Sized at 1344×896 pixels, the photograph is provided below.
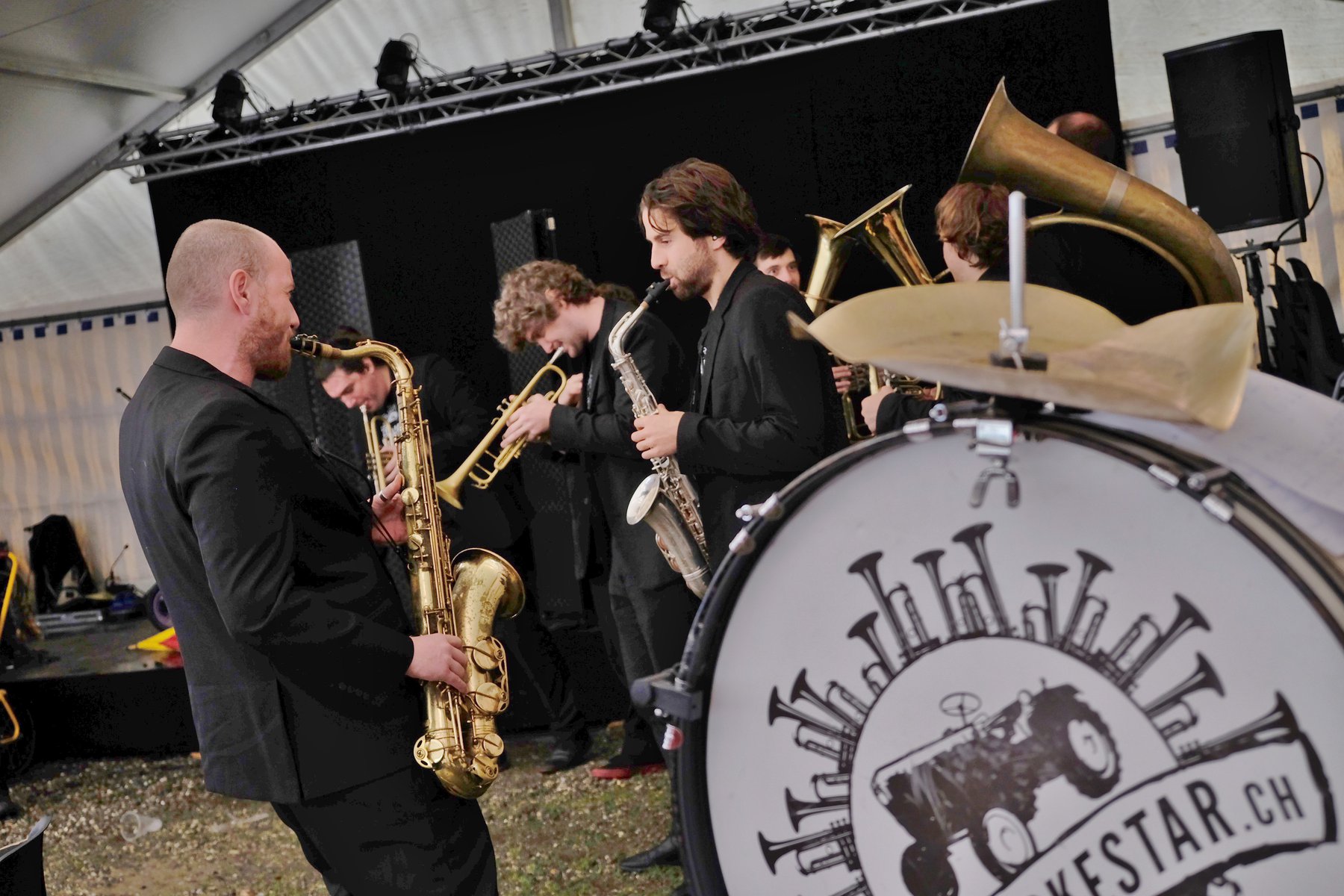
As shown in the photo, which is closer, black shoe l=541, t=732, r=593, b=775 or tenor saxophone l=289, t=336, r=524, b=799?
tenor saxophone l=289, t=336, r=524, b=799

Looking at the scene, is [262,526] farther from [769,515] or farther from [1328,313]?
[1328,313]

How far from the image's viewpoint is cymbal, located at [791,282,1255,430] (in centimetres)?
105

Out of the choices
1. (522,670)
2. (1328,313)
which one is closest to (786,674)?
(522,670)

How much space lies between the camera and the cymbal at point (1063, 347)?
1.05 m

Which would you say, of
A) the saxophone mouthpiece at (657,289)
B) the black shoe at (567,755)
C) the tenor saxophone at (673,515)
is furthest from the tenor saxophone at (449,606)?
the black shoe at (567,755)

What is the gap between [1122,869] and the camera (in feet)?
4.09

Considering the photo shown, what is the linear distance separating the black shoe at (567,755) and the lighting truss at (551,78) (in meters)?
3.23

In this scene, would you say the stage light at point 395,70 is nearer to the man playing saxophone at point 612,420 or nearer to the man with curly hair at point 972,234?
the man playing saxophone at point 612,420

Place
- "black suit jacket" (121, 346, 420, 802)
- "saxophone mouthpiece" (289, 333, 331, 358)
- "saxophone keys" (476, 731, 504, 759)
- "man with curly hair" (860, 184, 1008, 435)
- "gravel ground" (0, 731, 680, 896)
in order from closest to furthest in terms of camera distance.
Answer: "black suit jacket" (121, 346, 420, 802) < "saxophone keys" (476, 731, 504, 759) < "saxophone mouthpiece" (289, 333, 331, 358) < "man with curly hair" (860, 184, 1008, 435) < "gravel ground" (0, 731, 680, 896)

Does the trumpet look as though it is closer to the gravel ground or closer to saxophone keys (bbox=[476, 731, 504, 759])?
the gravel ground

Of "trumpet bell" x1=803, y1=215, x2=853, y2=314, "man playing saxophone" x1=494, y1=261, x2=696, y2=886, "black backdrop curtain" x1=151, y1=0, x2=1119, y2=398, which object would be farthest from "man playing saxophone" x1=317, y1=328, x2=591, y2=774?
"black backdrop curtain" x1=151, y1=0, x2=1119, y2=398

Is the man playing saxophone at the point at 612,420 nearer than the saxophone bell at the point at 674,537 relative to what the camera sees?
No

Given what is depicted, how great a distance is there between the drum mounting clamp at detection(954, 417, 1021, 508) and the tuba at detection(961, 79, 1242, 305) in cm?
75

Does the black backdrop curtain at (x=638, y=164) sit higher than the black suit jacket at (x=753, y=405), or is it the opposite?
the black backdrop curtain at (x=638, y=164)
